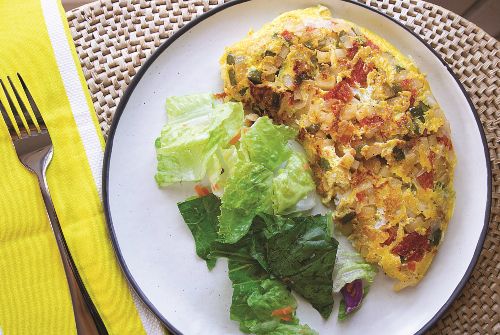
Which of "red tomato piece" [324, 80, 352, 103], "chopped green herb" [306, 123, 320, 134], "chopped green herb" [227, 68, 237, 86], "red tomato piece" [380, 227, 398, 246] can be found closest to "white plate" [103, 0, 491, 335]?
"chopped green herb" [227, 68, 237, 86]

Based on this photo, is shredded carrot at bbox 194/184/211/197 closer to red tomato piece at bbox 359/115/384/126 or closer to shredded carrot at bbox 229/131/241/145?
shredded carrot at bbox 229/131/241/145

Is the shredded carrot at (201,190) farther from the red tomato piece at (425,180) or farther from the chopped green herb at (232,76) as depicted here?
the red tomato piece at (425,180)

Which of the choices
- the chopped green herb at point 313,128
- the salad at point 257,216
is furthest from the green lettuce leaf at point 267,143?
the chopped green herb at point 313,128

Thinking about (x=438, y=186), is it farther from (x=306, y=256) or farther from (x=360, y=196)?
(x=306, y=256)

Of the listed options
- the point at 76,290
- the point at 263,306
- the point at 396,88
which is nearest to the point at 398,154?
the point at 396,88

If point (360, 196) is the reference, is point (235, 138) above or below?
above

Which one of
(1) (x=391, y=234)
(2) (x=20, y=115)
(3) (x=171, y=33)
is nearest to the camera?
(1) (x=391, y=234)
